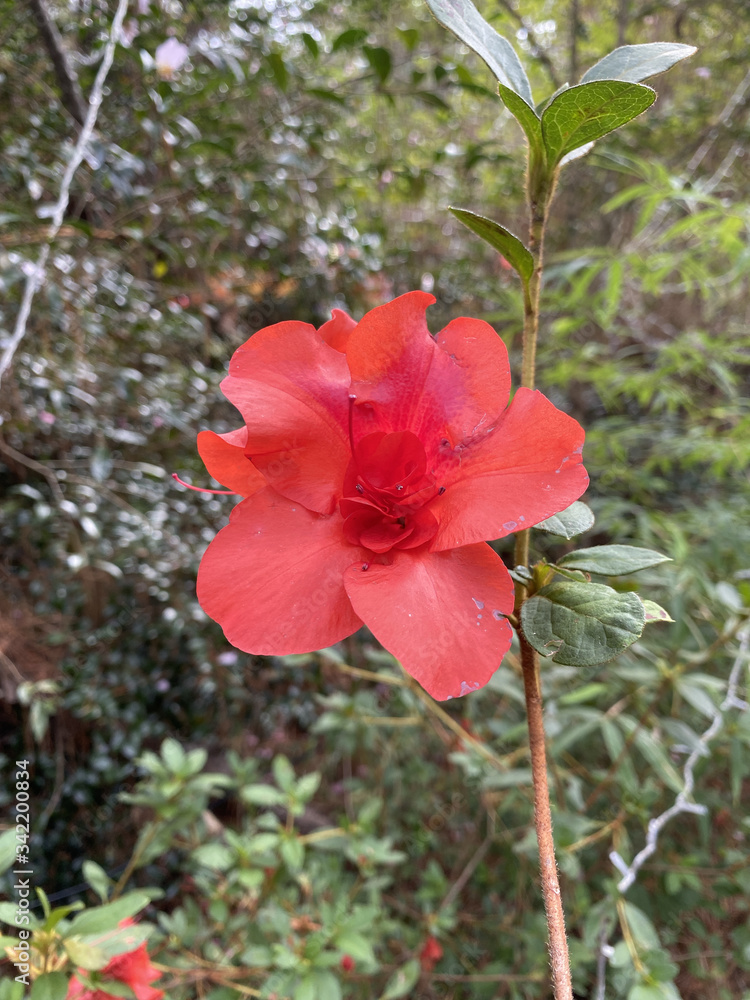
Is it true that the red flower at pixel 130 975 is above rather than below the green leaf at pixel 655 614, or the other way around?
below

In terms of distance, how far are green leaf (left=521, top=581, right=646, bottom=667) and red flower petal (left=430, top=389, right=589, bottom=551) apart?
0.16 feet

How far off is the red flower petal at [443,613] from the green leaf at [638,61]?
29 cm

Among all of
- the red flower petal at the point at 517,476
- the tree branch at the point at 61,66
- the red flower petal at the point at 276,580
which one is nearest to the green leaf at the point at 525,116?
the red flower petal at the point at 517,476

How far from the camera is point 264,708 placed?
4.81ft

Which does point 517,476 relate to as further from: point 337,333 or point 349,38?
point 349,38

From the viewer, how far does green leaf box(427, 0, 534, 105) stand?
31cm

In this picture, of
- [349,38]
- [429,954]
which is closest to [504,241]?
[429,954]

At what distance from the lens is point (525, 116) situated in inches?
12.0

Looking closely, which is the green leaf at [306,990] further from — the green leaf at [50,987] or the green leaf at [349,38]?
the green leaf at [349,38]

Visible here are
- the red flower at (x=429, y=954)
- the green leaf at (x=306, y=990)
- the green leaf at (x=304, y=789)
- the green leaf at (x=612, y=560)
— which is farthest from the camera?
the red flower at (x=429, y=954)

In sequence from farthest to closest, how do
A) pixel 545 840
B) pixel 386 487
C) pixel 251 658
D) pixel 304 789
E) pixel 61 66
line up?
pixel 251 658, pixel 61 66, pixel 304 789, pixel 386 487, pixel 545 840

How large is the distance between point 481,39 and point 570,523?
30 cm

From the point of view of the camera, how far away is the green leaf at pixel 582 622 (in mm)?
271

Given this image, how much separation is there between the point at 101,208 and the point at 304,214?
68cm
